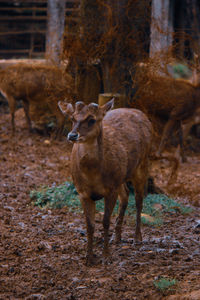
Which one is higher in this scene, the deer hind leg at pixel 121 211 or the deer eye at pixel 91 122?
the deer eye at pixel 91 122

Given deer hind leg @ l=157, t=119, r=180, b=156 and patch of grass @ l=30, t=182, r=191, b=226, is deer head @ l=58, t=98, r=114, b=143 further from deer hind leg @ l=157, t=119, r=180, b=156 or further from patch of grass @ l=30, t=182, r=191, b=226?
deer hind leg @ l=157, t=119, r=180, b=156

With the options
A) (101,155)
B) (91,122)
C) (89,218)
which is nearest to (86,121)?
(91,122)

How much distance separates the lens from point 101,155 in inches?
167

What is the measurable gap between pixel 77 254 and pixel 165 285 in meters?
1.31

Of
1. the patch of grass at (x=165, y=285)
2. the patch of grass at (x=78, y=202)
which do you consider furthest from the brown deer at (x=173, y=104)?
the patch of grass at (x=165, y=285)

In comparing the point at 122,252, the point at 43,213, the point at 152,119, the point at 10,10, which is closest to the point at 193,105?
the point at 152,119

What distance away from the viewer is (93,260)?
444 centimetres

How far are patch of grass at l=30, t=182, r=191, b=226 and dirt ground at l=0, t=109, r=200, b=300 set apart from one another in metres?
0.14

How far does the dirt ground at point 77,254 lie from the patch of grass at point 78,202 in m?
0.14

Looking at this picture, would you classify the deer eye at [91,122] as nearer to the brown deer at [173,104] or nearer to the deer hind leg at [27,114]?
the brown deer at [173,104]

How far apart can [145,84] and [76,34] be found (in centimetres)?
123

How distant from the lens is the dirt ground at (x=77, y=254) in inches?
148

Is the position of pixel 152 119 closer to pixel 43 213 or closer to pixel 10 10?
pixel 43 213

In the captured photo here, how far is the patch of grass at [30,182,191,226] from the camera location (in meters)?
6.22
